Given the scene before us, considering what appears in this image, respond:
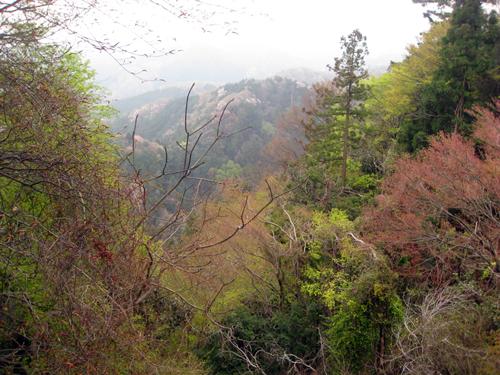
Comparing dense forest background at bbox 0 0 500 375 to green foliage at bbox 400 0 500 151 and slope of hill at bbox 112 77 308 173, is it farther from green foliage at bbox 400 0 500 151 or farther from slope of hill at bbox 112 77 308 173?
slope of hill at bbox 112 77 308 173

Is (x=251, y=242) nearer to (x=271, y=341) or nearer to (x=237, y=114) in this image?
(x=271, y=341)

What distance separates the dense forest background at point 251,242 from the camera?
101 inches

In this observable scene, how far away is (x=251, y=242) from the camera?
41.9ft

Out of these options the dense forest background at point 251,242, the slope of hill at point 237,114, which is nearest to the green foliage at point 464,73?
the dense forest background at point 251,242

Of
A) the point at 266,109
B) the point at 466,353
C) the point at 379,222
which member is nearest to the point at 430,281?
the point at 379,222

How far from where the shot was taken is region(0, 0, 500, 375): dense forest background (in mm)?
2570

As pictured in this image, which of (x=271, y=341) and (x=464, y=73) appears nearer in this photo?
(x=271, y=341)

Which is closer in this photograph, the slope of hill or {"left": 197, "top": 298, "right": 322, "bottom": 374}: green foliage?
{"left": 197, "top": 298, "right": 322, "bottom": 374}: green foliage

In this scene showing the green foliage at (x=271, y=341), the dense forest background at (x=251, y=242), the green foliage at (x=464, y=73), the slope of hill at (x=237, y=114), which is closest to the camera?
the dense forest background at (x=251, y=242)

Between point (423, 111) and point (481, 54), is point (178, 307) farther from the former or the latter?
point (481, 54)

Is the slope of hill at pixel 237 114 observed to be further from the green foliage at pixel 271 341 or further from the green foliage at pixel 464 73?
the green foliage at pixel 271 341

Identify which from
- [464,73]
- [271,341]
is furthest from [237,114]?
[271,341]

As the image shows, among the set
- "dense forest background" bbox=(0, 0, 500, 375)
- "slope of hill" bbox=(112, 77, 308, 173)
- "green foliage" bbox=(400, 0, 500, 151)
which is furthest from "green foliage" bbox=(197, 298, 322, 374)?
"slope of hill" bbox=(112, 77, 308, 173)

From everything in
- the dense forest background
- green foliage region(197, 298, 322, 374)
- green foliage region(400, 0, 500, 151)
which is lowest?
green foliage region(197, 298, 322, 374)
